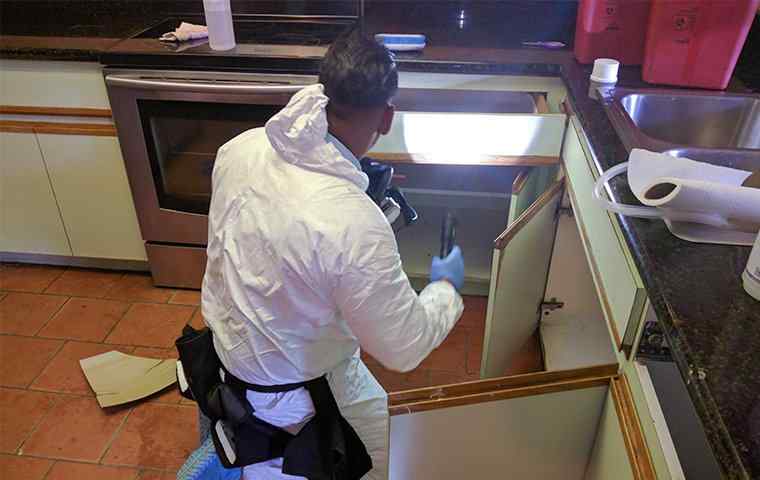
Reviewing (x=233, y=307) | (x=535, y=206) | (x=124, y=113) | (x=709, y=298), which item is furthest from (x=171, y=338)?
(x=709, y=298)

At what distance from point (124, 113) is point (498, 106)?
47.0 inches

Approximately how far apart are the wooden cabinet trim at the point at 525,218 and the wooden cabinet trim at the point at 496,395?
413 millimetres

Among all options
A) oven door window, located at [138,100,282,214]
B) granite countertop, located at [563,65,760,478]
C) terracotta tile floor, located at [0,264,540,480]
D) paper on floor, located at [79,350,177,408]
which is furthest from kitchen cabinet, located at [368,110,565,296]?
paper on floor, located at [79,350,177,408]

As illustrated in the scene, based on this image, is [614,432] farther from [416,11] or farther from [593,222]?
[416,11]

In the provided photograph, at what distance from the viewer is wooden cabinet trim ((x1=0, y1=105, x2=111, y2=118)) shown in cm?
191

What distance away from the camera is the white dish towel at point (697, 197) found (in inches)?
32.2

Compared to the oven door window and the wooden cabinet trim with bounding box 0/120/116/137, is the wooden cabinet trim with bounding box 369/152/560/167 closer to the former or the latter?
the oven door window

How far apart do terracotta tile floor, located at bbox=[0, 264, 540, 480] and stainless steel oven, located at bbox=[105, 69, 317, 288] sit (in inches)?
7.8

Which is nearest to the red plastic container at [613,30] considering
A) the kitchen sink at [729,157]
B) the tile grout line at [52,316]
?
the kitchen sink at [729,157]

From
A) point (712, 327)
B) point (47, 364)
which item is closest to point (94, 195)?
point (47, 364)

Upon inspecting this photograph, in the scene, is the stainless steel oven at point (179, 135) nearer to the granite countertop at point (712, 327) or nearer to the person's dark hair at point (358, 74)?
the person's dark hair at point (358, 74)

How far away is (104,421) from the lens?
5.55ft

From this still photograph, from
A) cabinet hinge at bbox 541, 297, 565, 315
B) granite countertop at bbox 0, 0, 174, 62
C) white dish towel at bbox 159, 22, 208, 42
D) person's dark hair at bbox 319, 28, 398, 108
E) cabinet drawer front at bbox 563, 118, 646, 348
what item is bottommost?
cabinet hinge at bbox 541, 297, 565, 315

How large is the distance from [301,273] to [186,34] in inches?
50.6
